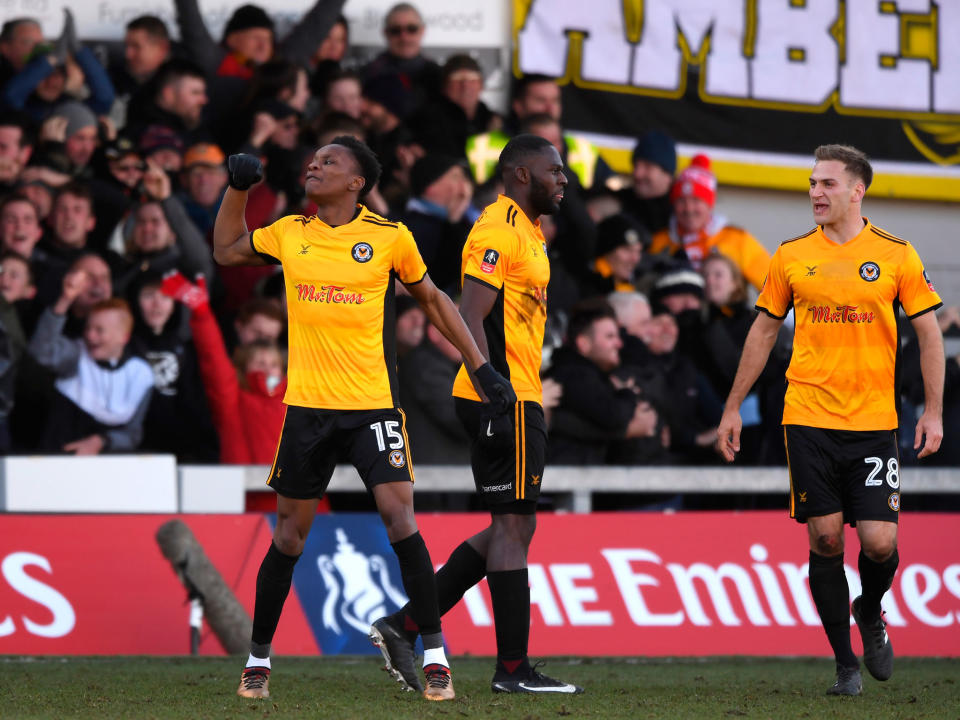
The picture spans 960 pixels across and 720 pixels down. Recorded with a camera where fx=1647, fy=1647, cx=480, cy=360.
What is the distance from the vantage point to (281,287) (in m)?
11.1

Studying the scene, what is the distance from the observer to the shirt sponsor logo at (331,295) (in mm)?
6703

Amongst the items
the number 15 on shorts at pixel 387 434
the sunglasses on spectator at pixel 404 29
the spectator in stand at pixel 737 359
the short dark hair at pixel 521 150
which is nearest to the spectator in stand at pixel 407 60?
the sunglasses on spectator at pixel 404 29

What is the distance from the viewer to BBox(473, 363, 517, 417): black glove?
6.57 m

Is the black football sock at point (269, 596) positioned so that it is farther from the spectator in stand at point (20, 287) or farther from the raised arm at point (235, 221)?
the spectator in stand at point (20, 287)

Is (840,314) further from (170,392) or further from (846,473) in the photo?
(170,392)

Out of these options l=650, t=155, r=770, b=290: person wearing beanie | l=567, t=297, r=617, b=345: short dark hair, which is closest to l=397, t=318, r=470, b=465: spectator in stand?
l=567, t=297, r=617, b=345: short dark hair

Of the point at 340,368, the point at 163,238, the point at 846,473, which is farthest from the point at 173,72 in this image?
the point at 846,473

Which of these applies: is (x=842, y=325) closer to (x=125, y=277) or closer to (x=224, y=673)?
(x=224, y=673)

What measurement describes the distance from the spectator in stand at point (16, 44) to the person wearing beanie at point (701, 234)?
4827 mm

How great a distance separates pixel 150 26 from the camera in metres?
12.2

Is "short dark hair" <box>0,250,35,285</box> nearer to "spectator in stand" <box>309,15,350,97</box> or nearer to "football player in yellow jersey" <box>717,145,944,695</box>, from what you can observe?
"spectator in stand" <box>309,15,350,97</box>

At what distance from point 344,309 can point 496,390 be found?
71 cm

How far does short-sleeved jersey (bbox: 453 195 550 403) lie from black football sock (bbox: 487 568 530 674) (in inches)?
30.5

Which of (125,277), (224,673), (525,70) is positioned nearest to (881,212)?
(525,70)
